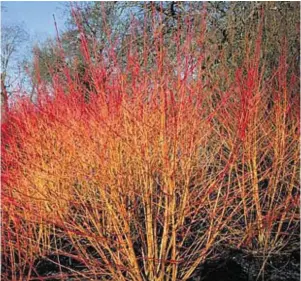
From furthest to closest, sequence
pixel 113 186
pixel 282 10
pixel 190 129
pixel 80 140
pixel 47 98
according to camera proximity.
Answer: pixel 282 10
pixel 47 98
pixel 80 140
pixel 190 129
pixel 113 186

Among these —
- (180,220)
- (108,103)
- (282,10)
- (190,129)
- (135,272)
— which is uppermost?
(282,10)

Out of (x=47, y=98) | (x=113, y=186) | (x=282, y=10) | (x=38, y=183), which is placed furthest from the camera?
(x=282, y=10)

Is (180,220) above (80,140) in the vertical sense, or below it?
below

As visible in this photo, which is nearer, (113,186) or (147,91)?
(113,186)

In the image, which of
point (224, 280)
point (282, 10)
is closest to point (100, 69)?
point (224, 280)

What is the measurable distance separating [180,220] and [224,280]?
0.86 m

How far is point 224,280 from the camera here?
298 cm

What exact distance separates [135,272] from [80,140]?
0.91 meters

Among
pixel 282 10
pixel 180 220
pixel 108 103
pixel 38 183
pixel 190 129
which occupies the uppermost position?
pixel 282 10

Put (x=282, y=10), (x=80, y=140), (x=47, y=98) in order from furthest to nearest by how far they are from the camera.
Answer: (x=282, y=10) → (x=47, y=98) → (x=80, y=140)

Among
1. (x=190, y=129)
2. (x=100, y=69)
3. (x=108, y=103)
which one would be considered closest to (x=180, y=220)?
(x=190, y=129)

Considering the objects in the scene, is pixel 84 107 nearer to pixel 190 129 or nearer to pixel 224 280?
pixel 190 129

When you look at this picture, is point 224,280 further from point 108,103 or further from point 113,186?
point 108,103

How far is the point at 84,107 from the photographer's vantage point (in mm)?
2871
